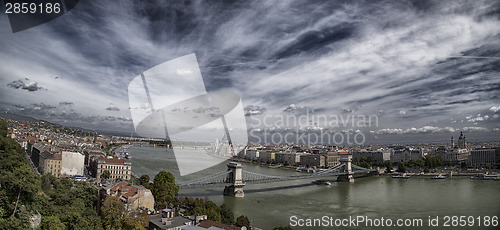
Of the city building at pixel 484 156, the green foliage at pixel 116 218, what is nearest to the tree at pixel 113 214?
the green foliage at pixel 116 218

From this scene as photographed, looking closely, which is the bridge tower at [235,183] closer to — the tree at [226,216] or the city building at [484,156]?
the tree at [226,216]

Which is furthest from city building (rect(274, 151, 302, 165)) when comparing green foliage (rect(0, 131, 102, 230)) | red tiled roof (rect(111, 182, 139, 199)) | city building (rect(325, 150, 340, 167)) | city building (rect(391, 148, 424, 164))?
green foliage (rect(0, 131, 102, 230))

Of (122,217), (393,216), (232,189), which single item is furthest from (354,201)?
(122,217)

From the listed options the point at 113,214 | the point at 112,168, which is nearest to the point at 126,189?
the point at 113,214

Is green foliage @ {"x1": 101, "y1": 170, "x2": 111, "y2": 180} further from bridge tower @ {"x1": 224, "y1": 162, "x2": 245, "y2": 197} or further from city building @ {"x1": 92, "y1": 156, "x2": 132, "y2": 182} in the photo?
bridge tower @ {"x1": 224, "y1": 162, "x2": 245, "y2": 197}

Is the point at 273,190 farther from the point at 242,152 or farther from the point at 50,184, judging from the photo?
the point at 242,152

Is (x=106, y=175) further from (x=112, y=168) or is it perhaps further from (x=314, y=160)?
(x=314, y=160)
